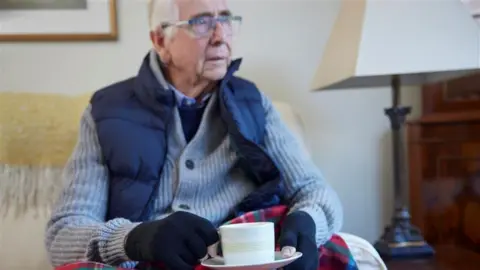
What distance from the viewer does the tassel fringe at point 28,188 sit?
1.43 metres

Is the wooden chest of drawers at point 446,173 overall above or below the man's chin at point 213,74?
below

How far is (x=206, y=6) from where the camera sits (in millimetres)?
1227

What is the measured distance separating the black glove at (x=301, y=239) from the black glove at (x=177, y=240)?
12 cm

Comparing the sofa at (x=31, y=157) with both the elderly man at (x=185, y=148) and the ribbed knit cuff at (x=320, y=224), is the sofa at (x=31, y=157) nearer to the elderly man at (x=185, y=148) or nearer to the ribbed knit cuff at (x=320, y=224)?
the elderly man at (x=185, y=148)

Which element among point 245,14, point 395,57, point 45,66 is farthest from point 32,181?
point 395,57

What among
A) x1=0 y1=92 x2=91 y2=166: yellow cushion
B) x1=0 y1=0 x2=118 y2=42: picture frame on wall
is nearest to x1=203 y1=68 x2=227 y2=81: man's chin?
x1=0 y1=92 x2=91 y2=166: yellow cushion

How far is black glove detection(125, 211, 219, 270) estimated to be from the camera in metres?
0.91

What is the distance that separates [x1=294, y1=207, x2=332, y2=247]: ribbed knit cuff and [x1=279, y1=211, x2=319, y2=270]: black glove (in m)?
0.05

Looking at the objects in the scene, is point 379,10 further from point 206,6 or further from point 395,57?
point 206,6

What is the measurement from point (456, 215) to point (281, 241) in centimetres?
85

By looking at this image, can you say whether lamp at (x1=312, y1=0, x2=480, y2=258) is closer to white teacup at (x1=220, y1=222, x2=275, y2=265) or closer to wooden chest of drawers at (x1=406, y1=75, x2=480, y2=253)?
wooden chest of drawers at (x1=406, y1=75, x2=480, y2=253)

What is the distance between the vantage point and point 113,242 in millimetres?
998

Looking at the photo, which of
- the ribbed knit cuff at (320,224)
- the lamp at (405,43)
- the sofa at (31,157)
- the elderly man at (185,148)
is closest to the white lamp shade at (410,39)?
the lamp at (405,43)

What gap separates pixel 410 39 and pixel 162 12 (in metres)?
0.53
